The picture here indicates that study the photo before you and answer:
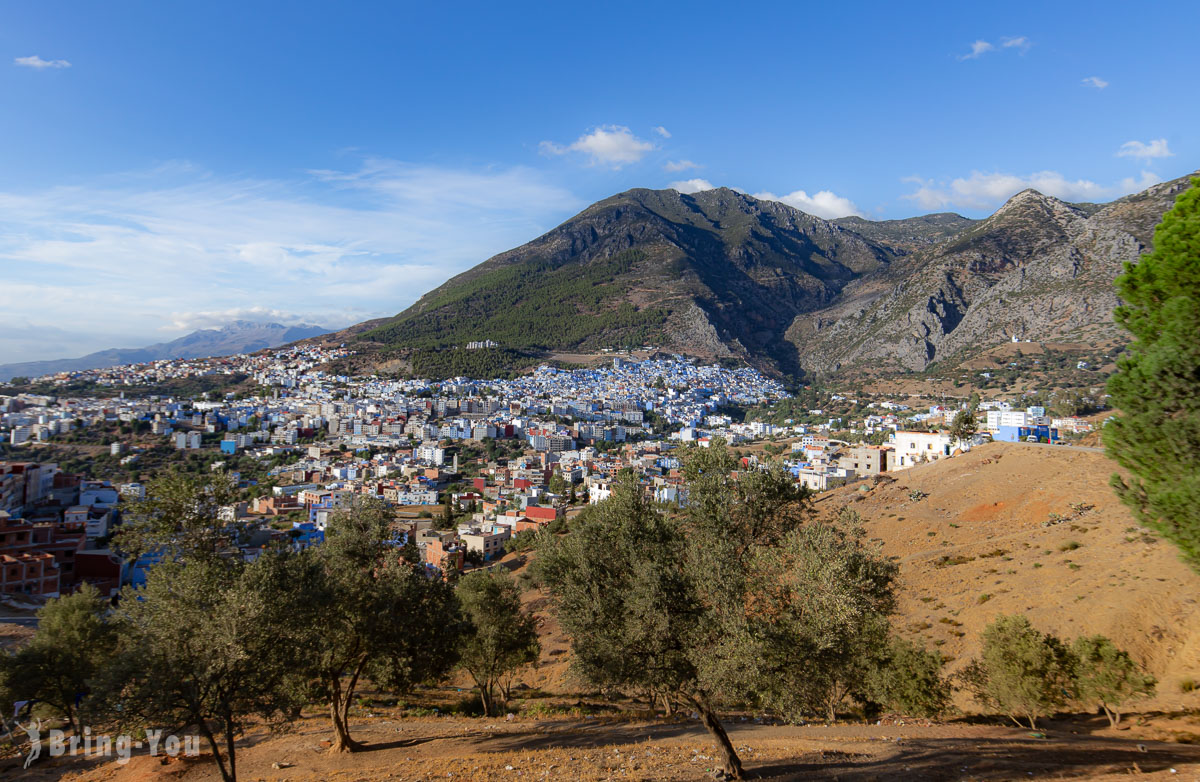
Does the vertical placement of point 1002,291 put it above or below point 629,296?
below

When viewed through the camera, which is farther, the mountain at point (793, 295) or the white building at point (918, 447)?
the mountain at point (793, 295)

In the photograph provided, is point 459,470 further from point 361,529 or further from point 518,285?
point 518,285

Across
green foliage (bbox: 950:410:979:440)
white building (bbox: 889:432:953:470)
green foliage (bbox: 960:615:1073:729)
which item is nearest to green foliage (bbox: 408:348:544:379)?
white building (bbox: 889:432:953:470)

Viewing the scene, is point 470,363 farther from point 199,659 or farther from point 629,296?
point 199,659

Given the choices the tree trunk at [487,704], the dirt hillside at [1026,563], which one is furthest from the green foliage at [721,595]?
the tree trunk at [487,704]

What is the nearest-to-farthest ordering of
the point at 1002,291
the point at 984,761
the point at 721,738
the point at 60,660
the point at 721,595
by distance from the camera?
the point at 721,595 < the point at 721,738 < the point at 984,761 < the point at 60,660 < the point at 1002,291

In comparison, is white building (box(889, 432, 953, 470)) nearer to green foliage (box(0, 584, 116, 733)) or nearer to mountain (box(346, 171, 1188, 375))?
green foliage (box(0, 584, 116, 733))

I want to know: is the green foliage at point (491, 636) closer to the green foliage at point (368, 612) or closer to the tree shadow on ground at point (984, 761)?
the green foliage at point (368, 612)

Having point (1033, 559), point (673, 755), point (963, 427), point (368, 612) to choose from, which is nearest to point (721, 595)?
point (673, 755)
